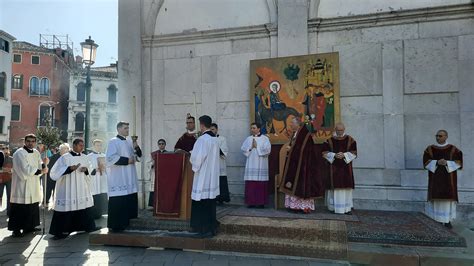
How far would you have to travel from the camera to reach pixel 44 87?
36406 mm

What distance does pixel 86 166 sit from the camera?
641 cm

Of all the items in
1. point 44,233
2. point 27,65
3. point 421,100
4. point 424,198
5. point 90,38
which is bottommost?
point 44,233

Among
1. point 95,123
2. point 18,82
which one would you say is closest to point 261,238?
point 95,123

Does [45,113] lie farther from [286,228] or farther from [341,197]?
[286,228]

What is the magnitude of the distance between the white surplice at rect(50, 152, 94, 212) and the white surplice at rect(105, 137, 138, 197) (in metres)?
0.80

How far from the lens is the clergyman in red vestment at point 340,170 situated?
6.57 m

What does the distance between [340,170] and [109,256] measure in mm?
4330

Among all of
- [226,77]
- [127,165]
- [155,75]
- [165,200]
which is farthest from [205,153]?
[155,75]

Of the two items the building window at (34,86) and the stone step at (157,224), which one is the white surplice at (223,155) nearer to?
the stone step at (157,224)

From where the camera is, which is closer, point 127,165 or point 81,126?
point 127,165

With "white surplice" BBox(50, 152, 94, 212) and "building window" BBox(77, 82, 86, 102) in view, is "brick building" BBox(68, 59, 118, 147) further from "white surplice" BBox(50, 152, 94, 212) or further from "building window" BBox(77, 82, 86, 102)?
"white surplice" BBox(50, 152, 94, 212)

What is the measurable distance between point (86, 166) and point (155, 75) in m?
3.42

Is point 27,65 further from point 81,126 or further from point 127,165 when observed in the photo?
point 127,165

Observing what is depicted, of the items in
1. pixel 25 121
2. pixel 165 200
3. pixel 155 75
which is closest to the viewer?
pixel 165 200
